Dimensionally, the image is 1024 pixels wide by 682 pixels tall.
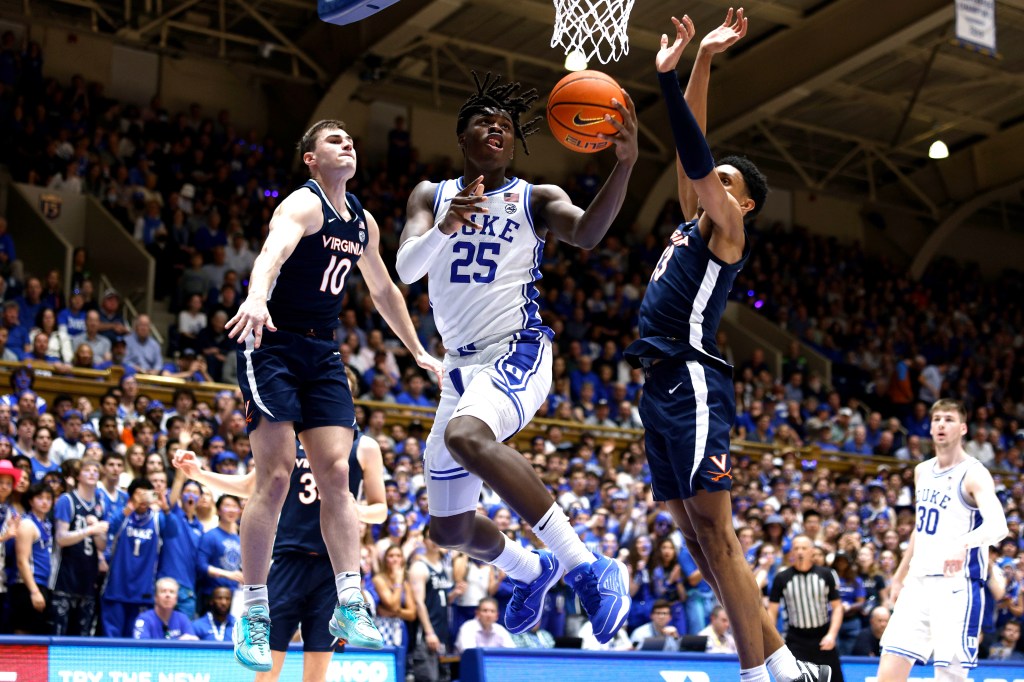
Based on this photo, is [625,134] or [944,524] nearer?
[625,134]

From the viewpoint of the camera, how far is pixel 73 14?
2077 cm

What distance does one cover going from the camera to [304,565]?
6.64 metres

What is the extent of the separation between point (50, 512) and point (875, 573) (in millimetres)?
8505

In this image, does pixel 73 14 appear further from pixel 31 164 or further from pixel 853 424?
pixel 853 424

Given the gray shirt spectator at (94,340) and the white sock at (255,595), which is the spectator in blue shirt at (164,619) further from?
the gray shirt spectator at (94,340)

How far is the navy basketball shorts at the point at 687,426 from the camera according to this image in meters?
5.28

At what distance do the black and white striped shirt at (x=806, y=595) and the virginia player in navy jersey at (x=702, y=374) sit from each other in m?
5.22

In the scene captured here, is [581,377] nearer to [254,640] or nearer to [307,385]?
[307,385]

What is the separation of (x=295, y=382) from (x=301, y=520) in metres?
1.33

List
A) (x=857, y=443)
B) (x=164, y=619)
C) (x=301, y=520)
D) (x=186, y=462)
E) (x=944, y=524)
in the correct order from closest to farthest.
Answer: (x=186, y=462), (x=301, y=520), (x=944, y=524), (x=164, y=619), (x=857, y=443)

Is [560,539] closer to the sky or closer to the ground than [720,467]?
closer to the ground

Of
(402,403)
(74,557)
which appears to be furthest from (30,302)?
(74,557)

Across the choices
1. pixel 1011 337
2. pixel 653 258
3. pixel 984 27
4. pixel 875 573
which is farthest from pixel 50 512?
pixel 1011 337

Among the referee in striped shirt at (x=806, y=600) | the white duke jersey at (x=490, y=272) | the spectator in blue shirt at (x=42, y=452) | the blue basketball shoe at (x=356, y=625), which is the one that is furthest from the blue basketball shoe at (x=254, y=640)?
the referee in striped shirt at (x=806, y=600)
